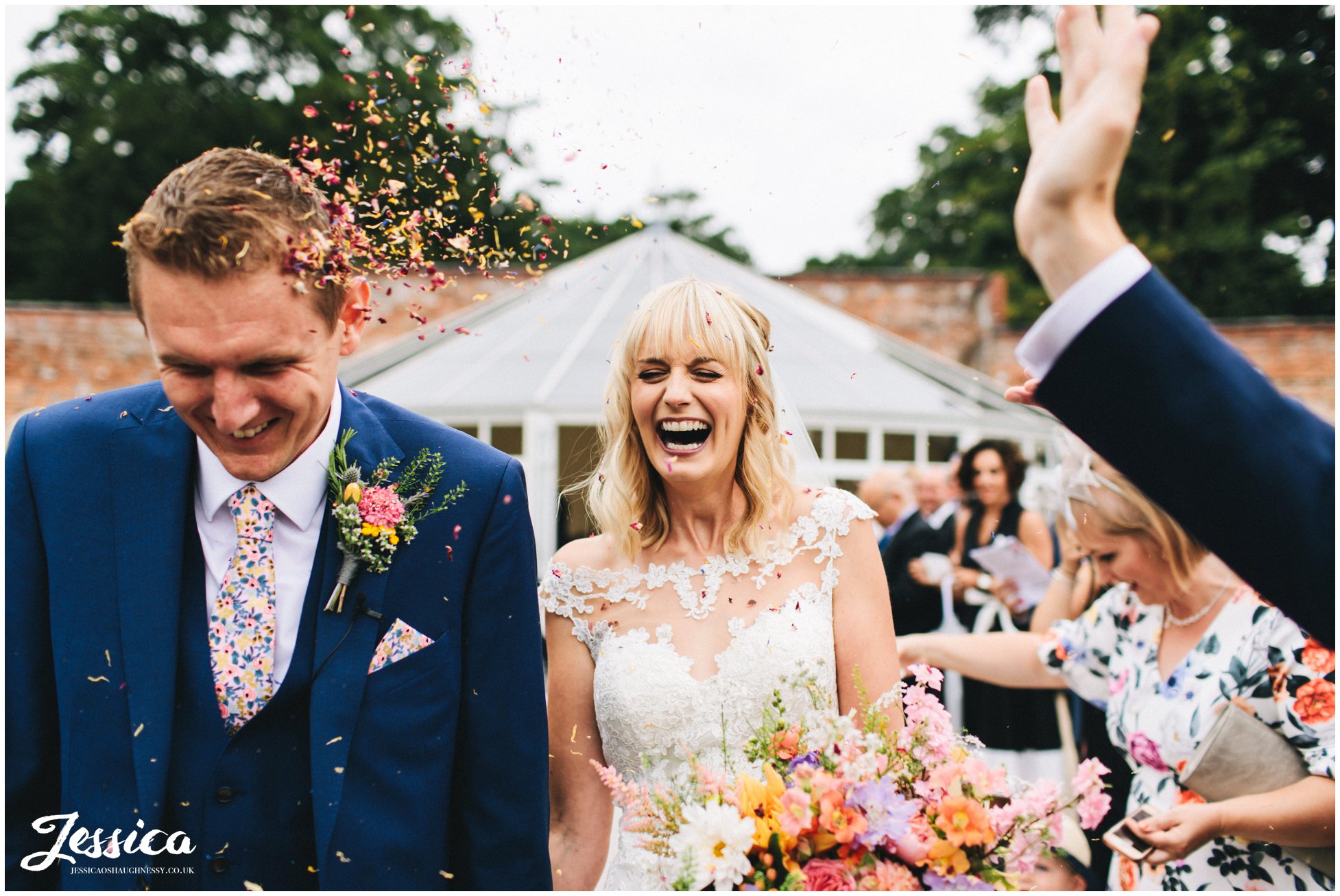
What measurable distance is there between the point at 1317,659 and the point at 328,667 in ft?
7.74

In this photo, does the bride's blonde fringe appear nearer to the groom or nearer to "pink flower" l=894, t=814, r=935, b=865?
the groom

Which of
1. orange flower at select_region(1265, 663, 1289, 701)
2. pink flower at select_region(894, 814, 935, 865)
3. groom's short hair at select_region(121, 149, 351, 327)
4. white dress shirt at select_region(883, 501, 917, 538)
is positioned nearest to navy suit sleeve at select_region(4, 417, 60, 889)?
groom's short hair at select_region(121, 149, 351, 327)

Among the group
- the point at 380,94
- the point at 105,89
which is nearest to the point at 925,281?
the point at 380,94

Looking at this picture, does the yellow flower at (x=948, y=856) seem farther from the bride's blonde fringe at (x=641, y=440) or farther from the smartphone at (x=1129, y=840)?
the bride's blonde fringe at (x=641, y=440)

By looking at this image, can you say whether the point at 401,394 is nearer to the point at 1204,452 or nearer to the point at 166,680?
the point at 166,680

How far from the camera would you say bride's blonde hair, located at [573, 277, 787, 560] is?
7.87 feet

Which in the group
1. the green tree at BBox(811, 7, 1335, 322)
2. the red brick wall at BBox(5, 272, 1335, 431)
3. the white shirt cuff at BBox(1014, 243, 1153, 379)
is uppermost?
the green tree at BBox(811, 7, 1335, 322)

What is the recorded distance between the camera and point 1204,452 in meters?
0.87

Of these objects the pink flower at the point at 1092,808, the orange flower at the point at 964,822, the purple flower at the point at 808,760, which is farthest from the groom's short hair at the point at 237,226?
the pink flower at the point at 1092,808

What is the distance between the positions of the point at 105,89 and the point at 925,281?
59.2 feet

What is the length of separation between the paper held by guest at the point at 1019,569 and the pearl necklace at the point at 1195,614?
216 cm

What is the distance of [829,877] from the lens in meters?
1.40

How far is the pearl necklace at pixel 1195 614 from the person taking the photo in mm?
2533

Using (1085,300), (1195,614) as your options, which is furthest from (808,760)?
(1195,614)
